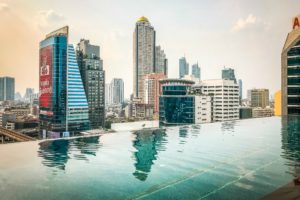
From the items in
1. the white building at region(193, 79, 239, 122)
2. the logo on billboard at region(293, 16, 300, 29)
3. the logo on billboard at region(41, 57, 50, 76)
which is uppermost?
the logo on billboard at region(293, 16, 300, 29)

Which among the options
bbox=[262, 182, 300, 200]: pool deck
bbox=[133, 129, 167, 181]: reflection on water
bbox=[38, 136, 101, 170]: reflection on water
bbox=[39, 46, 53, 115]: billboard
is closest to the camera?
bbox=[262, 182, 300, 200]: pool deck

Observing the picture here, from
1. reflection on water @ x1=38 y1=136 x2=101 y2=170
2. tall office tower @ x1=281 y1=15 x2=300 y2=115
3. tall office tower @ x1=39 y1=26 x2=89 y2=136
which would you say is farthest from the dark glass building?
reflection on water @ x1=38 y1=136 x2=101 y2=170

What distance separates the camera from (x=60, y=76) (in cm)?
12962

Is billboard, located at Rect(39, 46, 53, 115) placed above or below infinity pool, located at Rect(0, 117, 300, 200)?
above

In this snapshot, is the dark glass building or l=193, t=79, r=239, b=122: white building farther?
l=193, t=79, r=239, b=122: white building

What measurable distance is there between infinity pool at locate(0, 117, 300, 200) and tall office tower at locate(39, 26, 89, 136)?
105m

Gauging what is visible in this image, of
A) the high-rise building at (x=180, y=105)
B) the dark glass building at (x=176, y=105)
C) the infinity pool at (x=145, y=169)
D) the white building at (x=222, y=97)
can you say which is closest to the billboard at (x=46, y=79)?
the high-rise building at (x=180, y=105)

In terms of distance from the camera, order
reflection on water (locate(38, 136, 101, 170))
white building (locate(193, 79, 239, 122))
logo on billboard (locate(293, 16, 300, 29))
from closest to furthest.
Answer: reflection on water (locate(38, 136, 101, 170)), logo on billboard (locate(293, 16, 300, 29)), white building (locate(193, 79, 239, 122))

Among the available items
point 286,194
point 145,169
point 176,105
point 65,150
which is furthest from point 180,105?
point 286,194

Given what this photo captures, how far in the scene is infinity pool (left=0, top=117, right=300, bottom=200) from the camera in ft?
48.5

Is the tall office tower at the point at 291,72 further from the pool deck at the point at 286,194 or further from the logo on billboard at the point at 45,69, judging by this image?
the logo on billboard at the point at 45,69

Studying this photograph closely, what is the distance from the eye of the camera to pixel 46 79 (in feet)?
444

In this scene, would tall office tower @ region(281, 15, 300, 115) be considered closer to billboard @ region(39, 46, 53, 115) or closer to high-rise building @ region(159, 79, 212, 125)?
high-rise building @ region(159, 79, 212, 125)

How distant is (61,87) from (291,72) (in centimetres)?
9438
